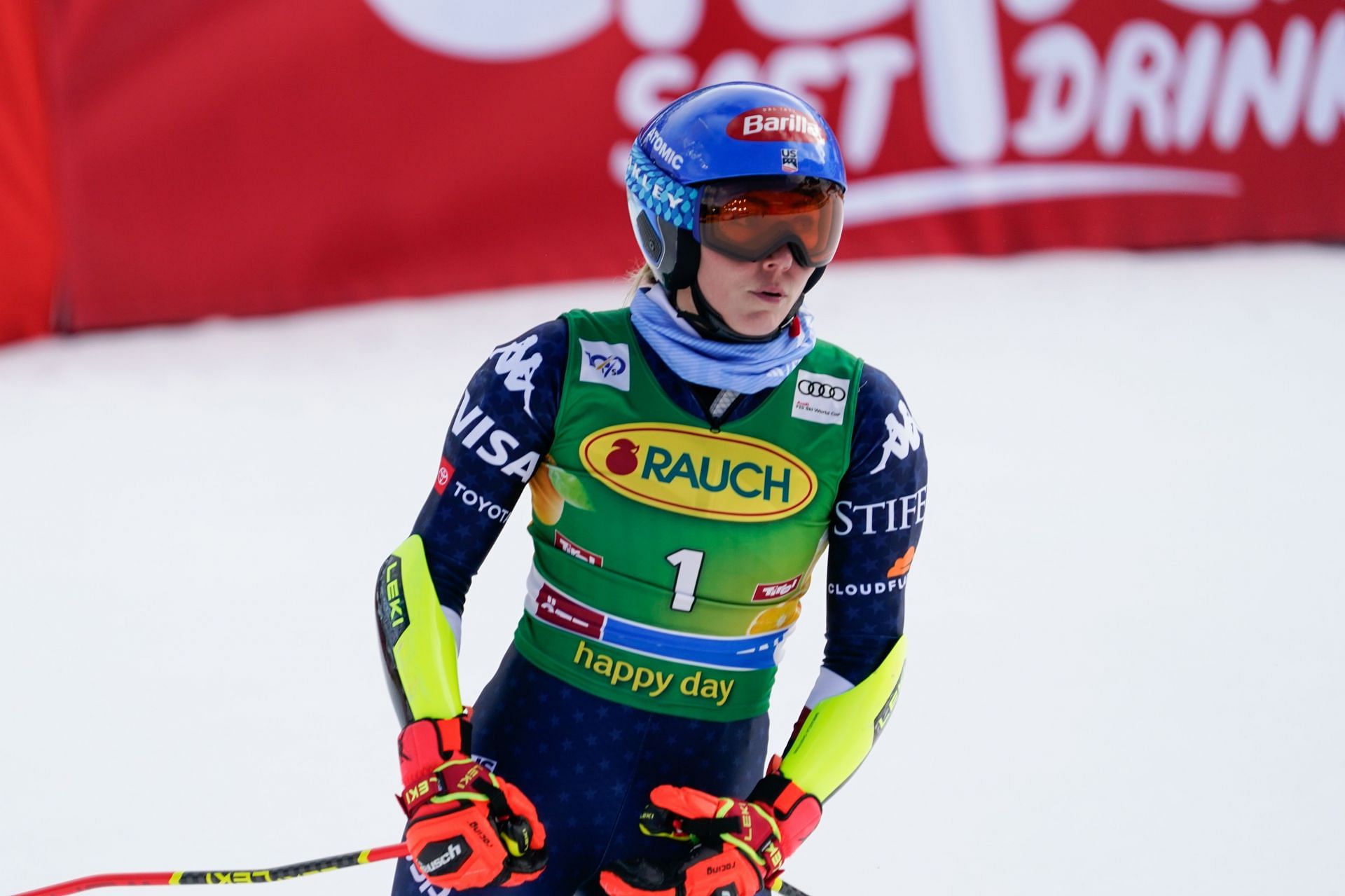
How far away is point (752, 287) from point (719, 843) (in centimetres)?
97

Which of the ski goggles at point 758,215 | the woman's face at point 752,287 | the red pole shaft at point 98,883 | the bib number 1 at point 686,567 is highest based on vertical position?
the ski goggles at point 758,215

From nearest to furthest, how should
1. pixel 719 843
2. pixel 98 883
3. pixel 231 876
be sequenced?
pixel 719 843 → pixel 231 876 → pixel 98 883

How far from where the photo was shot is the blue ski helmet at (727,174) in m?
2.75

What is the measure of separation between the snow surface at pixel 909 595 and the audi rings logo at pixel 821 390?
1.69 meters

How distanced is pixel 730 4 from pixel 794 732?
622 cm

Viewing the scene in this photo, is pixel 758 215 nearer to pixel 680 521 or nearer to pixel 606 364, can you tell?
pixel 606 364

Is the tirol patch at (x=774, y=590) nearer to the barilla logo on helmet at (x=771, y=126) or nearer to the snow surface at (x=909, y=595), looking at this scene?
the barilla logo on helmet at (x=771, y=126)

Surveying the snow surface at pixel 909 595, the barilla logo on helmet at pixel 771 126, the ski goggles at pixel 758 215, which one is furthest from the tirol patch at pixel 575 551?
the snow surface at pixel 909 595

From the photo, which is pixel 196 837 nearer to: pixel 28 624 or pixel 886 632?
pixel 28 624

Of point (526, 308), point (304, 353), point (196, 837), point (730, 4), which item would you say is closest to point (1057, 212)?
point (730, 4)

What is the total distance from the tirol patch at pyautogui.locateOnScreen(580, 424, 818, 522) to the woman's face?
24 cm

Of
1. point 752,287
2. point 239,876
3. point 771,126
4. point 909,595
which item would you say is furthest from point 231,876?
point 909,595

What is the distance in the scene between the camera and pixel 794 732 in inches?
113

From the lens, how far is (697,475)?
2.85 metres
